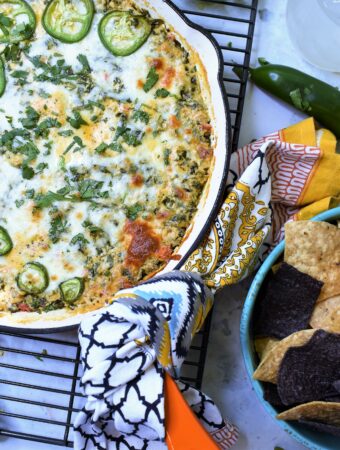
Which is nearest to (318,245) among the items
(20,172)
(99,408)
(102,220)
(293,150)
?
(293,150)

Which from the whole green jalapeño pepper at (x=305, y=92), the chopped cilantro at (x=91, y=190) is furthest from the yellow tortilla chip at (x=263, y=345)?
the whole green jalapeño pepper at (x=305, y=92)

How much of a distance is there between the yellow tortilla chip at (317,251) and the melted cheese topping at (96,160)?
465mm

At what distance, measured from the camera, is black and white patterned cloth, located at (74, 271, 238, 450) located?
2.61m

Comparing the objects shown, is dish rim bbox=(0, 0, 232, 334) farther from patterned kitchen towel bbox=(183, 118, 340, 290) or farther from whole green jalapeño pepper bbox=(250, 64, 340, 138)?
whole green jalapeño pepper bbox=(250, 64, 340, 138)

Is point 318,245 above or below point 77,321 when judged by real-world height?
above

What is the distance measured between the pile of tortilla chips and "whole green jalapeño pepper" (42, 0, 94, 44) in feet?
4.09

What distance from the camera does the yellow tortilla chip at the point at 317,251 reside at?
8.95 feet

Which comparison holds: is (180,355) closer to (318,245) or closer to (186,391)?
(186,391)

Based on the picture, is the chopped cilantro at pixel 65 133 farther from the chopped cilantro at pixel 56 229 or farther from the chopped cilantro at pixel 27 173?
the chopped cilantro at pixel 56 229

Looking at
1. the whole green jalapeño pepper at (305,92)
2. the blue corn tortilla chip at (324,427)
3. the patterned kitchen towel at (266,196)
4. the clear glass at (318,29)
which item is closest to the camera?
the blue corn tortilla chip at (324,427)

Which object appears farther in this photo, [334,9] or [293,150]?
[334,9]

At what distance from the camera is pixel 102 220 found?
2.89 m

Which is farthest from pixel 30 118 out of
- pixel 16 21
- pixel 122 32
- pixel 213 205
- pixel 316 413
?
pixel 316 413

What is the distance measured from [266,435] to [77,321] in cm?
107
